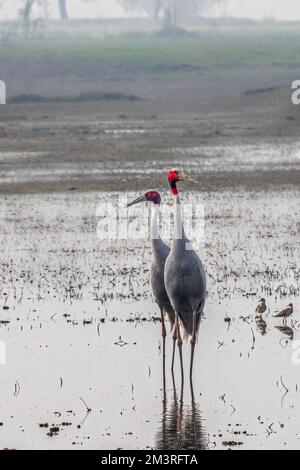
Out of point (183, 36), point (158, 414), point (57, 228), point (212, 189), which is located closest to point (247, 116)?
point (212, 189)

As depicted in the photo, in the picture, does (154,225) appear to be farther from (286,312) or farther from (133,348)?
(286,312)

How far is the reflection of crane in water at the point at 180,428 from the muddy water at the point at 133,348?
1cm

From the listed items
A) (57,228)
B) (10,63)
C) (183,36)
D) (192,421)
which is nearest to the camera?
(192,421)

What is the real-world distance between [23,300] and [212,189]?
12279 mm

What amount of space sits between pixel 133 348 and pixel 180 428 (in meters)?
2.65

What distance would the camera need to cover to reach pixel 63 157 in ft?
117

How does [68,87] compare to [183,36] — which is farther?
[183,36]

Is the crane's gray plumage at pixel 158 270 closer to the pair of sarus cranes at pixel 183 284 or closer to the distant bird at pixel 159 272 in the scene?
the distant bird at pixel 159 272

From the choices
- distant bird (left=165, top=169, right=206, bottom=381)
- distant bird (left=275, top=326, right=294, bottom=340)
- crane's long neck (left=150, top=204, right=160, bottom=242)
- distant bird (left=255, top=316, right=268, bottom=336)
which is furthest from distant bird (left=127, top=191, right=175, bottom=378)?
distant bird (left=275, top=326, right=294, bottom=340)

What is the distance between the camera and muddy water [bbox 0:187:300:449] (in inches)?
433

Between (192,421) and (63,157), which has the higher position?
(192,421)

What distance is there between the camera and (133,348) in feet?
44.7

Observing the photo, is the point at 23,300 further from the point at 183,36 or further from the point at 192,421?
the point at 183,36

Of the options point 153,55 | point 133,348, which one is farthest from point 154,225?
point 153,55
